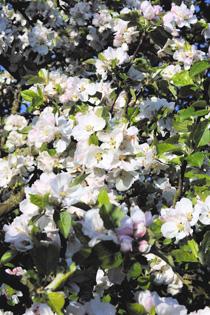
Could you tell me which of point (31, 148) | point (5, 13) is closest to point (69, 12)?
point (5, 13)

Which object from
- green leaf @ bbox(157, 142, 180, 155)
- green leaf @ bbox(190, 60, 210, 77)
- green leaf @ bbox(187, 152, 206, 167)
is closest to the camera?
green leaf @ bbox(187, 152, 206, 167)

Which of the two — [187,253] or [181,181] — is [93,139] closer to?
[181,181]

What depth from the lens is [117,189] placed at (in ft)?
Answer: 7.01

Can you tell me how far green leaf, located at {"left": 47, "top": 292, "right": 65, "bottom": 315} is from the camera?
4.94ft

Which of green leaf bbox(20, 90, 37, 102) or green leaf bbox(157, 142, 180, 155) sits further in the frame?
green leaf bbox(20, 90, 37, 102)

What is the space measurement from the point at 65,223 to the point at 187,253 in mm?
482

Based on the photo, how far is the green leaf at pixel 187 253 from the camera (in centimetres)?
194

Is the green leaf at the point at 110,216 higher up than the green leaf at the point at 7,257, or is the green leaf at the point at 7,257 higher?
the green leaf at the point at 110,216

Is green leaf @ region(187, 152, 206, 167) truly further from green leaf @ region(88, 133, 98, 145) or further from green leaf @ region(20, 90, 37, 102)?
green leaf @ region(20, 90, 37, 102)

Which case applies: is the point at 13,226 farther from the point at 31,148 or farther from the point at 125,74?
the point at 125,74

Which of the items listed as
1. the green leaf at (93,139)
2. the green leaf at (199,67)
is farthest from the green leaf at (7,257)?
the green leaf at (199,67)

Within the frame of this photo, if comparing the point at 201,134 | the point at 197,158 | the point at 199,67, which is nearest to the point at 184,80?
the point at 199,67

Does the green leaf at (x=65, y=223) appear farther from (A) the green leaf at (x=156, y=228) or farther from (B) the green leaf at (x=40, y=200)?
(A) the green leaf at (x=156, y=228)

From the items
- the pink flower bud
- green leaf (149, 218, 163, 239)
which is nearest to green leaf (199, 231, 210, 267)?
green leaf (149, 218, 163, 239)
